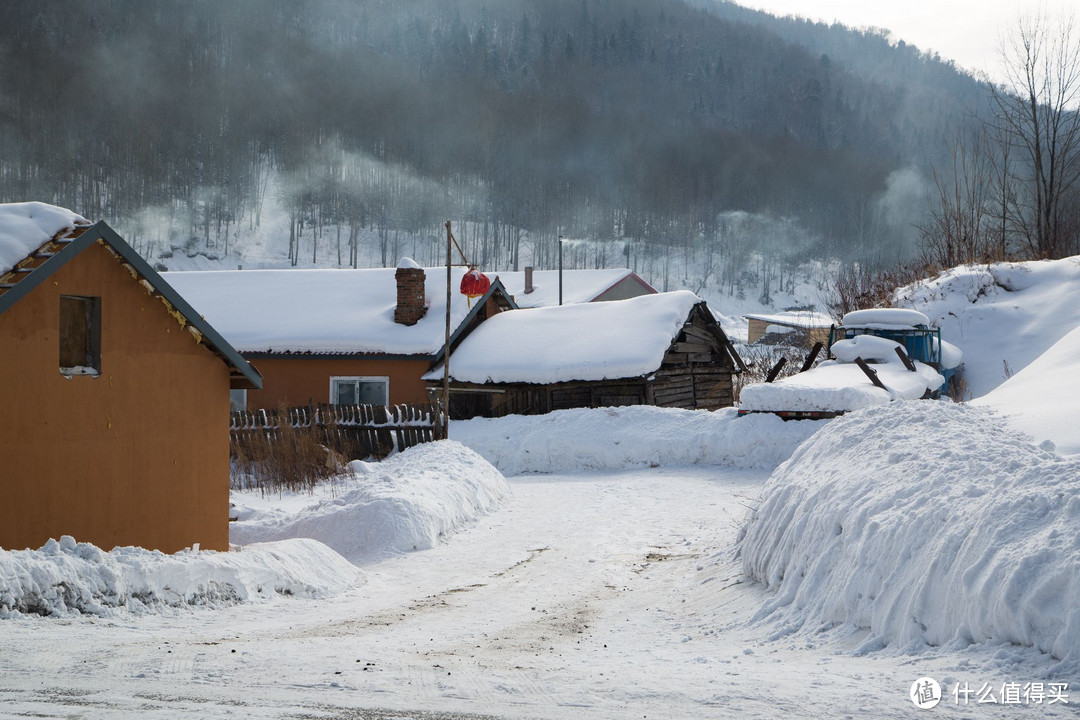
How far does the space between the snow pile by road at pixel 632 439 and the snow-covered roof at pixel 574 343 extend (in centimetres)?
203

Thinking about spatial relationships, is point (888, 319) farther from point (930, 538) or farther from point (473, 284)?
point (930, 538)

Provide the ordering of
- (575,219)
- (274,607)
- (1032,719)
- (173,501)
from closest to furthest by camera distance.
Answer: (1032,719), (274,607), (173,501), (575,219)

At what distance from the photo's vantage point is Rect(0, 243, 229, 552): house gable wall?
8664 mm

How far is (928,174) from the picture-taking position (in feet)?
399

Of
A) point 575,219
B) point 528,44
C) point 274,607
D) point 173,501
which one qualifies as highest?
point 528,44

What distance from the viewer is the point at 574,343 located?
81.5 feet

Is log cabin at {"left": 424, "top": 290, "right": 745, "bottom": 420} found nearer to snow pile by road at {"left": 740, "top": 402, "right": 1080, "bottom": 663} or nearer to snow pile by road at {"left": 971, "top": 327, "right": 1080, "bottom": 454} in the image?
snow pile by road at {"left": 971, "top": 327, "right": 1080, "bottom": 454}

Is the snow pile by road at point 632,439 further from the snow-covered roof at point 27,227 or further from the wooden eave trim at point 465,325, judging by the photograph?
the snow-covered roof at point 27,227

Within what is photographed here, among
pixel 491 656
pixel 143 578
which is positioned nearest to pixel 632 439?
pixel 143 578

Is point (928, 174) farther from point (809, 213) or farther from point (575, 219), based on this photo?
point (575, 219)

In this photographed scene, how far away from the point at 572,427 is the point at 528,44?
455 ft

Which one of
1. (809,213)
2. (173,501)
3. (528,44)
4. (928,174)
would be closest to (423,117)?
(528,44)

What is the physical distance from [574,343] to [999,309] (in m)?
11.8

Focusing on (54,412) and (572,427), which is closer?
(54,412)
